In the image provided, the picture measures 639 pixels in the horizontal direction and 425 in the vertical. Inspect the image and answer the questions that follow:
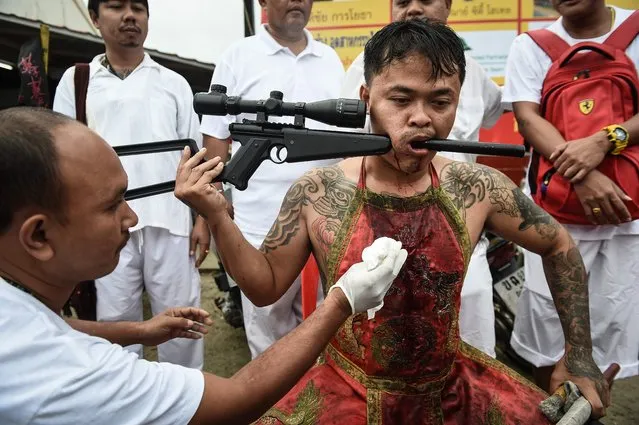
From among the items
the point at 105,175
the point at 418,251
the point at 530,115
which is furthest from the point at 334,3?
the point at 105,175

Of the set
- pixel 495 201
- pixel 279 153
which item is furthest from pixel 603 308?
pixel 279 153

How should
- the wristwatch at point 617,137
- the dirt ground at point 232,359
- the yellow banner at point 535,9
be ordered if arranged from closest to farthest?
the wristwatch at point 617,137
the dirt ground at point 232,359
the yellow banner at point 535,9

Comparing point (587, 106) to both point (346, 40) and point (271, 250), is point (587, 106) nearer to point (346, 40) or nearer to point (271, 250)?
point (271, 250)

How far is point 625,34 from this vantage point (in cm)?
287

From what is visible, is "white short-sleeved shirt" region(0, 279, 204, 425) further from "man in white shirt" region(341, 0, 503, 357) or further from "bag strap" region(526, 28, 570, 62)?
"bag strap" region(526, 28, 570, 62)

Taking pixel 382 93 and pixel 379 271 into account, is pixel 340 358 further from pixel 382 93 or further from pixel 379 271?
pixel 382 93

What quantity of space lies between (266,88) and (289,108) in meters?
1.50

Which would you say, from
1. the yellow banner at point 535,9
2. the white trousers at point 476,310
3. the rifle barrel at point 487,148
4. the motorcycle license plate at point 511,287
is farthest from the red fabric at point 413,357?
the yellow banner at point 535,9

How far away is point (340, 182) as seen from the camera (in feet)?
7.45

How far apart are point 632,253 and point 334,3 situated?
4934mm

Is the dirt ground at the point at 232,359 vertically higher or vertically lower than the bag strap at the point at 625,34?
lower

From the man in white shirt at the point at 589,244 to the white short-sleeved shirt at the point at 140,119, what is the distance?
7.08 ft

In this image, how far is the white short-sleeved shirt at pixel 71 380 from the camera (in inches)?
49.1

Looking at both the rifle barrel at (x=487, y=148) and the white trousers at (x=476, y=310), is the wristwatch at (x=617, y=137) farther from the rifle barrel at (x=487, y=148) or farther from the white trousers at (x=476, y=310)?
the rifle barrel at (x=487, y=148)
